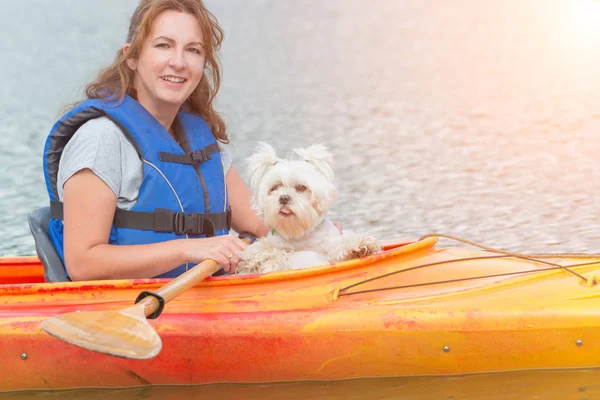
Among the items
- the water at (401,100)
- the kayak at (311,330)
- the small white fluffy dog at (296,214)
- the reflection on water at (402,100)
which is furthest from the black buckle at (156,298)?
the reflection on water at (402,100)

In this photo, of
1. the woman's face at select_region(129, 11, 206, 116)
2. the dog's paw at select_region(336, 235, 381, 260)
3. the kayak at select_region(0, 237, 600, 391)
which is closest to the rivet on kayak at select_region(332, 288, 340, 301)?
the kayak at select_region(0, 237, 600, 391)

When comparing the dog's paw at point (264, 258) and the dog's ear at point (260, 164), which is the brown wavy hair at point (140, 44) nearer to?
the dog's ear at point (260, 164)

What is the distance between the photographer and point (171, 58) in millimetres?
3016

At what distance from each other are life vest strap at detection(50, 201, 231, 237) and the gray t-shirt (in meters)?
0.04

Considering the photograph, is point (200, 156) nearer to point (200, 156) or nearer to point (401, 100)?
point (200, 156)

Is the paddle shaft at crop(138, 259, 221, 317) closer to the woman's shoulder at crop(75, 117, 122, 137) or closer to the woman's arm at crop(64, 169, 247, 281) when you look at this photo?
the woman's arm at crop(64, 169, 247, 281)

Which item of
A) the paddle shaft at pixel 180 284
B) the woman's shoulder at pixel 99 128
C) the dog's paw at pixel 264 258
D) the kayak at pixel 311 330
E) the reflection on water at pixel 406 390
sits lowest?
the reflection on water at pixel 406 390

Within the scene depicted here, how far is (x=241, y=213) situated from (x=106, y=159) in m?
0.81

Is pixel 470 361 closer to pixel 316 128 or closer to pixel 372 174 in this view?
pixel 372 174

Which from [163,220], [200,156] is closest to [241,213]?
[200,156]

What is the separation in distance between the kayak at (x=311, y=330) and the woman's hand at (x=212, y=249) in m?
0.15

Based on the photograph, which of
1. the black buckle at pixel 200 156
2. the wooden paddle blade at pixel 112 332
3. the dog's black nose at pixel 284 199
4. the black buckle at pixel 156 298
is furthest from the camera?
the black buckle at pixel 200 156

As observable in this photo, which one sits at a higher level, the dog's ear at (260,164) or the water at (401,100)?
the water at (401,100)

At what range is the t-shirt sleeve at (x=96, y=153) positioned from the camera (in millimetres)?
2824
